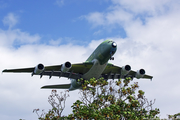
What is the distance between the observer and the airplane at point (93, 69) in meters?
30.0

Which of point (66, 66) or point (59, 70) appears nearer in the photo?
point (66, 66)

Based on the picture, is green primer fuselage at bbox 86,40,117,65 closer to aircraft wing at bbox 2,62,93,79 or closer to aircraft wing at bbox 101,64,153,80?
aircraft wing at bbox 2,62,93,79

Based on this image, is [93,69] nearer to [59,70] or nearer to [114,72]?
[59,70]

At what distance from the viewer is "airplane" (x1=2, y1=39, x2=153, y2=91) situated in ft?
98.3

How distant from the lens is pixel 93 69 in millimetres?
32500

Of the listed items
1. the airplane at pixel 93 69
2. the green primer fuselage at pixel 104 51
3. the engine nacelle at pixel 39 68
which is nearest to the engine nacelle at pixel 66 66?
the airplane at pixel 93 69

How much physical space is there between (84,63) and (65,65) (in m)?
4.11

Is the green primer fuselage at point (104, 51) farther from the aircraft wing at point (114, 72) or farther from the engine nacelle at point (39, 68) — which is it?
the engine nacelle at point (39, 68)

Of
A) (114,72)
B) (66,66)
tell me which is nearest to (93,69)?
(66,66)

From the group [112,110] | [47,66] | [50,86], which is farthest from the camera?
[50,86]

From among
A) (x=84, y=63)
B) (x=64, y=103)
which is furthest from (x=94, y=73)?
(x=64, y=103)

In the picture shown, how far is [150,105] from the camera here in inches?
656

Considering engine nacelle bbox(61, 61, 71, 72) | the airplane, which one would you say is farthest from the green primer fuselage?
engine nacelle bbox(61, 61, 71, 72)

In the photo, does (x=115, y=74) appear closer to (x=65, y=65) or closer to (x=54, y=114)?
(x=65, y=65)
